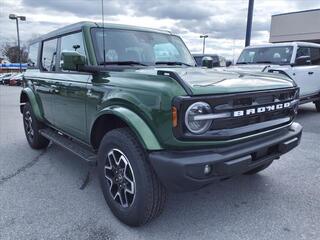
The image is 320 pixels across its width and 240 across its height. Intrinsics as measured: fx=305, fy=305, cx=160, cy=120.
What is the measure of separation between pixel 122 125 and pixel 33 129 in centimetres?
285

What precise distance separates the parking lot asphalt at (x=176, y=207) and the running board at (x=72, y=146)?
0.45m

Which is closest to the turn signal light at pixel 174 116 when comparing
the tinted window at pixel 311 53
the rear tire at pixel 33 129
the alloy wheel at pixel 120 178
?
the alloy wheel at pixel 120 178

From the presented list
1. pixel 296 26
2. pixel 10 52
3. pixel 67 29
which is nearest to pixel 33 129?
pixel 67 29

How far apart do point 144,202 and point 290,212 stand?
1.51m

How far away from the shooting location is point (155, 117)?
2420 millimetres

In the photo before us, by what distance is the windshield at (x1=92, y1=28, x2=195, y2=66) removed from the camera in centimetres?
341

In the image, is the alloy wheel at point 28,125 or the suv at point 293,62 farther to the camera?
the suv at point 293,62

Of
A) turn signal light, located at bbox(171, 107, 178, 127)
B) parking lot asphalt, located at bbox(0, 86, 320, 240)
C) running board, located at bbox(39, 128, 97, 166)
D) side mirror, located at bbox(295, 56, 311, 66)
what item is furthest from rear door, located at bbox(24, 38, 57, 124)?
side mirror, located at bbox(295, 56, 311, 66)

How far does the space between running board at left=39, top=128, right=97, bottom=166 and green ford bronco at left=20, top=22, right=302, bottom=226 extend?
1 centimetres

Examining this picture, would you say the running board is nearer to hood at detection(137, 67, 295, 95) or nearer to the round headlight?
hood at detection(137, 67, 295, 95)

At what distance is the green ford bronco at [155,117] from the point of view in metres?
2.33

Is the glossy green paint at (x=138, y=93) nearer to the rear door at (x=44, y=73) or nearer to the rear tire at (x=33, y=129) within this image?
the rear door at (x=44, y=73)

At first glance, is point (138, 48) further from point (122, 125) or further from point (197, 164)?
point (197, 164)

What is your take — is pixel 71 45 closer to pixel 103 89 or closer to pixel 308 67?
pixel 103 89
